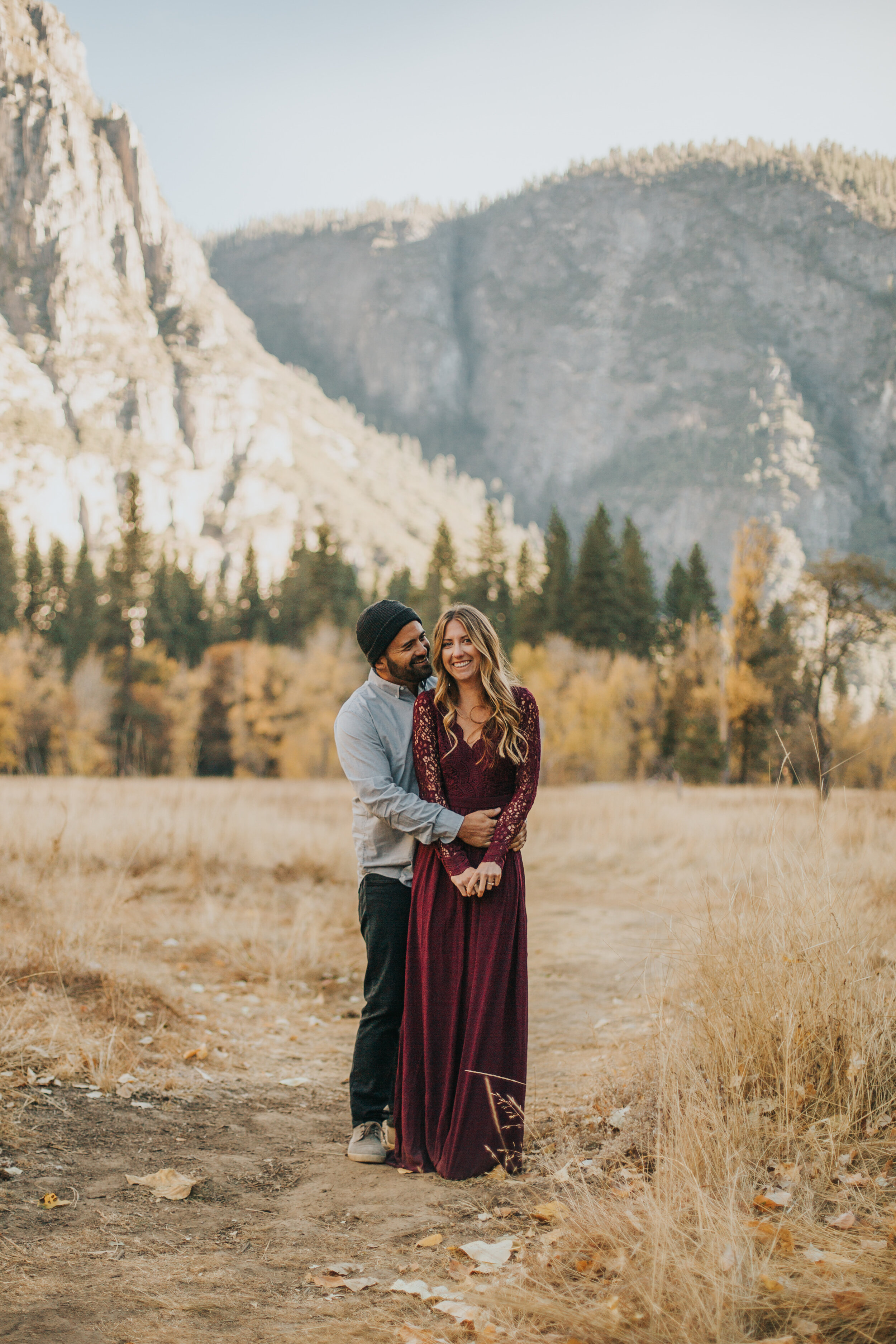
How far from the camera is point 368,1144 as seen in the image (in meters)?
3.85

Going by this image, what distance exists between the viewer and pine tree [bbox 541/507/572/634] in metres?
49.3

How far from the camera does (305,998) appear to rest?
6.99 meters

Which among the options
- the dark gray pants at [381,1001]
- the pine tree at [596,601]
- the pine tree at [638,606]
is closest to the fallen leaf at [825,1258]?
the dark gray pants at [381,1001]

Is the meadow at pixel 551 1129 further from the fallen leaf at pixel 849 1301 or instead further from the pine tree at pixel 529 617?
the pine tree at pixel 529 617

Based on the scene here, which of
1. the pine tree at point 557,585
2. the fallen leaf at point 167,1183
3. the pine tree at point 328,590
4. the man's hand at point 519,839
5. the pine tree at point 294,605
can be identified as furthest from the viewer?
the pine tree at point 294,605

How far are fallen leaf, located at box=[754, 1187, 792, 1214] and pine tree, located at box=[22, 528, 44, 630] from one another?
207 ft

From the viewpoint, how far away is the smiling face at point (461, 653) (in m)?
3.75

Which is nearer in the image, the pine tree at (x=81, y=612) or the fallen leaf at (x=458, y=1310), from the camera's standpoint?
the fallen leaf at (x=458, y=1310)

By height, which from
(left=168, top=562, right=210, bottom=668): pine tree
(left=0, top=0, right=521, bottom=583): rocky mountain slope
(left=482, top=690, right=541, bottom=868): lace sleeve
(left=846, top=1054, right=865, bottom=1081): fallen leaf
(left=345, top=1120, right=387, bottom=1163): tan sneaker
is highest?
(left=0, top=0, right=521, bottom=583): rocky mountain slope

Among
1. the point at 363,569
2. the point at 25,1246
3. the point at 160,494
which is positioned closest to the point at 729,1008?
the point at 25,1246

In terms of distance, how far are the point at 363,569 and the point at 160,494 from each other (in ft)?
121

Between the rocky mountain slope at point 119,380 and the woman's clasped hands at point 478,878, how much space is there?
129 meters

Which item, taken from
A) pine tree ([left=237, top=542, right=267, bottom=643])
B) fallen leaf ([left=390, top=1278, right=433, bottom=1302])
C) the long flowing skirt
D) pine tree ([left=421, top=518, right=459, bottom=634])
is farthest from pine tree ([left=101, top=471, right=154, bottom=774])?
fallen leaf ([left=390, top=1278, right=433, bottom=1302])

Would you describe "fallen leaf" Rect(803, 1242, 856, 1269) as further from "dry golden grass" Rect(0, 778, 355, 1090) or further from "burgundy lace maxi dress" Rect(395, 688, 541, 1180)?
"dry golden grass" Rect(0, 778, 355, 1090)
